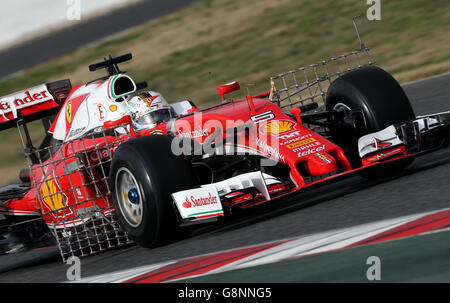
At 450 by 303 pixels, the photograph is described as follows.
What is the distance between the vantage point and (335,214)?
5207 mm

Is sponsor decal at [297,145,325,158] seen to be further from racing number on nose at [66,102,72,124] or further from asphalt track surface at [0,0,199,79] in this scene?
asphalt track surface at [0,0,199,79]

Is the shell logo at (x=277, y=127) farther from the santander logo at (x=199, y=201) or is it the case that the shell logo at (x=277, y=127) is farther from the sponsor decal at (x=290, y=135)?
the santander logo at (x=199, y=201)

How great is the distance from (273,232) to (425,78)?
26.1ft

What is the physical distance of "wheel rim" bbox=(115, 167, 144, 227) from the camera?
221 inches

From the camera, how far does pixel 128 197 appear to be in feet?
18.7

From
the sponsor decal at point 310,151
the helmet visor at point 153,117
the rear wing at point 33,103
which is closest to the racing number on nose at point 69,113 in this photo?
the rear wing at point 33,103

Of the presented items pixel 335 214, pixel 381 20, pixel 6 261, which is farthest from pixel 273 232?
pixel 381 20

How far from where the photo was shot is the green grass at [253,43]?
15.6m

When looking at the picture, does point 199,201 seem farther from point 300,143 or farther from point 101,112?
point 101,112

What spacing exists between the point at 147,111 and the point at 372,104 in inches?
80.0

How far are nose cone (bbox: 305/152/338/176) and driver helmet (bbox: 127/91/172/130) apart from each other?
70.7 inches

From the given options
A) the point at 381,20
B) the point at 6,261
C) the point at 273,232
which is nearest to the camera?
the point at 273,232
